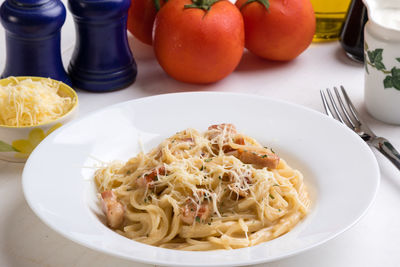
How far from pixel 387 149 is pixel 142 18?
120 centimetres

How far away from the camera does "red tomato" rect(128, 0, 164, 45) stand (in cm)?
249

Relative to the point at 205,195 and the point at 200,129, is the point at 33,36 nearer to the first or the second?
the point at 200,129

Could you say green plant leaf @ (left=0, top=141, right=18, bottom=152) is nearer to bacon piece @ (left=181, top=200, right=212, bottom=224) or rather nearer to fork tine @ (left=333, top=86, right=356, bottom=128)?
bacon piece @ (left=181, top=200, right=212, bottom=224)

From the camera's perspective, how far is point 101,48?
2256 millimetres

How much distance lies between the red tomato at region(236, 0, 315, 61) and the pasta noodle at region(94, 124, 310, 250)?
0.80 m

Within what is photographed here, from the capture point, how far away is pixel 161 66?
238 cm

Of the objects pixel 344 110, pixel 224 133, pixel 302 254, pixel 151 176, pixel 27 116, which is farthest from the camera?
pixel 344 110

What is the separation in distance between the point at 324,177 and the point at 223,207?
31 cm

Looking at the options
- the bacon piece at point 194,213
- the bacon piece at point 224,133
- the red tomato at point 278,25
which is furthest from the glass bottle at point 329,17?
the bacon piece at point 194,213

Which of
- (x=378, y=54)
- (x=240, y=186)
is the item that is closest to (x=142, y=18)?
(x=378, y=54)

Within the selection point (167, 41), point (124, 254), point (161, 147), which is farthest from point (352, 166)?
point (167, 41)

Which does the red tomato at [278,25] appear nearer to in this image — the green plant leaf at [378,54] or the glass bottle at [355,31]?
the glass bottle at [355,31]

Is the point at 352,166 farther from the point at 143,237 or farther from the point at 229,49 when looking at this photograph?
the point at 229,49

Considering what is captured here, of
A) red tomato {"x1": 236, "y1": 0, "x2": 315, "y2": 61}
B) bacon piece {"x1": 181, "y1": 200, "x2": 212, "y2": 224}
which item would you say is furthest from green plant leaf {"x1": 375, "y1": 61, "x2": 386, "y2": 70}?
bacon piece {"x1": 181, "y1": 200, "x2": 212, "y2": 224}
